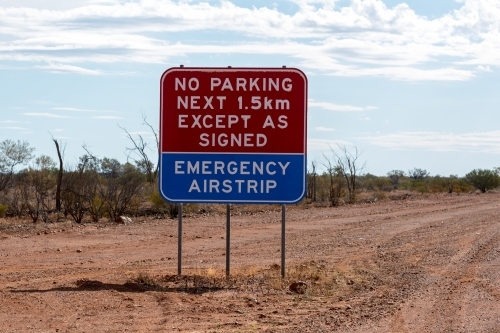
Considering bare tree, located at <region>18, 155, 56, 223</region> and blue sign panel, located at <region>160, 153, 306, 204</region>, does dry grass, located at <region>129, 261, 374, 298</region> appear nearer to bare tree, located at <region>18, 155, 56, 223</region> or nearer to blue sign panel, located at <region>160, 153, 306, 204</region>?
blue sign panel, located at <region>160, 153, 306, 204</region>

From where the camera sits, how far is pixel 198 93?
506 inches

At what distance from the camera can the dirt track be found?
31.7 ft

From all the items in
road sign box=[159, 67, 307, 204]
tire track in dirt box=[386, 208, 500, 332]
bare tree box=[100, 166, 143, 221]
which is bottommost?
tire track in dirt box=[386, 208, 500, 332]

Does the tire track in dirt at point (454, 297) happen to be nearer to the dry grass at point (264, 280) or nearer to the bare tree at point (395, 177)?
the dry grass at point (264, 280)

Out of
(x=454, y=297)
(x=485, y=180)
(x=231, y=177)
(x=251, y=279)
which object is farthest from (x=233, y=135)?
(x=485, y=180)

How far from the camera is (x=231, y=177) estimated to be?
510 inches

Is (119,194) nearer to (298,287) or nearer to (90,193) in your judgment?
(90,193)

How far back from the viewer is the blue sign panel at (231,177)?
1287cm

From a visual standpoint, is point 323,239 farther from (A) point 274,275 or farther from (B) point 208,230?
(A) point 274,275

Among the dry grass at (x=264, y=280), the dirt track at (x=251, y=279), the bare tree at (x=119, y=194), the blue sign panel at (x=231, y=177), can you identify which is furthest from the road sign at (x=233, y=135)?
the bare tree at (x=119, y=194)

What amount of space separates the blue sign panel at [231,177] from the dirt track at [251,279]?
4.16 ft

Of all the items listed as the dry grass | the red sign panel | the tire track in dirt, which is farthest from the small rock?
the red sign panel

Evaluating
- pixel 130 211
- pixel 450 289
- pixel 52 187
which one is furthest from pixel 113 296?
pixel 52 187

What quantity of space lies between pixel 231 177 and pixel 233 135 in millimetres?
645
